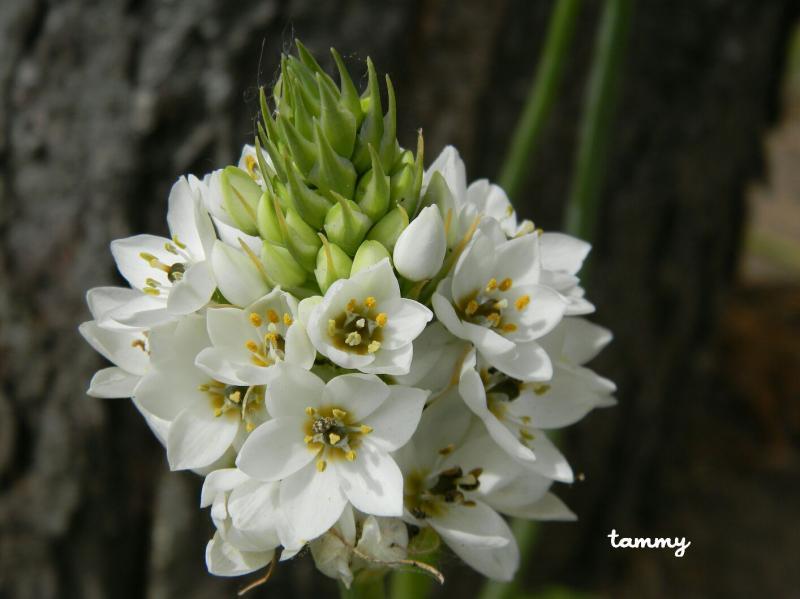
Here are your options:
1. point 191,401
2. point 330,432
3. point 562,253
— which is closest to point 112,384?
point 191,401

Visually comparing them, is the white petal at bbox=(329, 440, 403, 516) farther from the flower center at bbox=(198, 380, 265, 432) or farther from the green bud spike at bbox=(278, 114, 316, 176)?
the green bud spike at bbox=(278, 114, 316, 176)

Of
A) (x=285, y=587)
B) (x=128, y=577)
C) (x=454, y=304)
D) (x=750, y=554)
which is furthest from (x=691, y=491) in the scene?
(x=454, y=304)

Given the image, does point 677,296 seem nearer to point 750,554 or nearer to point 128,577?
point 750,554

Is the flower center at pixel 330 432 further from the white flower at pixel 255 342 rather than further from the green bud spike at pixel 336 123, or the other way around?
the green bud spike at pixel 336 123

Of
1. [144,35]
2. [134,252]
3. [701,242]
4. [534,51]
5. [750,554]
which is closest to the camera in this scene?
[134,252]

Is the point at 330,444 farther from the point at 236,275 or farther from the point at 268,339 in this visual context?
the point at 236,275

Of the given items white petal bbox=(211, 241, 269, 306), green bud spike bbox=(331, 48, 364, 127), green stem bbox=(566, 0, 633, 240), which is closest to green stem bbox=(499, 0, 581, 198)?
green stem bbox=(566, 0, 633, 240)
